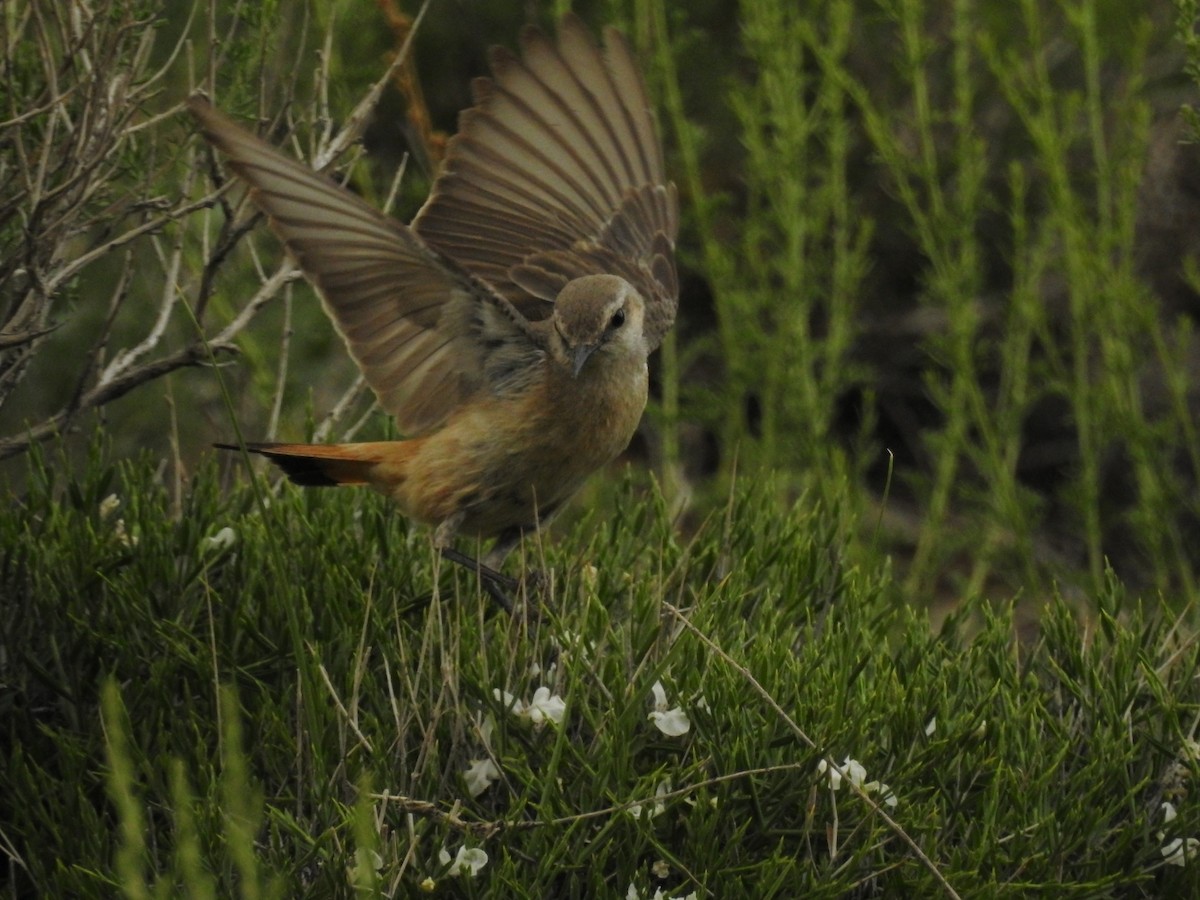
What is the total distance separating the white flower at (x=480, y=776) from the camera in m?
3.13

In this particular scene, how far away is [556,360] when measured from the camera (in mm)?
4199

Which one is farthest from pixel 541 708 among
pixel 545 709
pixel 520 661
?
pixel 520 661

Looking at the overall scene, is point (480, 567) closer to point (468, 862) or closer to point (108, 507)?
point (108, 507)

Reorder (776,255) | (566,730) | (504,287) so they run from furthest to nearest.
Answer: (776,255)
(504,287)
(566,730)

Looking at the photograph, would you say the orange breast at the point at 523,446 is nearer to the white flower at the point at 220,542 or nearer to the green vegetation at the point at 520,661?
the green vegetation at the point at 520,661

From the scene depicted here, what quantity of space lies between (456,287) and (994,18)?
5.08m

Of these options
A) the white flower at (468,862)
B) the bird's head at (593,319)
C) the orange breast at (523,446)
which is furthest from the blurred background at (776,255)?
the white flower at (468,862)

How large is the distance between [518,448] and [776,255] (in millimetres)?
3067

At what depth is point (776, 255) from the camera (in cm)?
703

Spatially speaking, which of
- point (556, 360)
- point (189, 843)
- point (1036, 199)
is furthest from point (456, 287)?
point (1036, 199)

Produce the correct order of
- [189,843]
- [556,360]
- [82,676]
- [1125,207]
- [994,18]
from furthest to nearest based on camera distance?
[994,18], [1125,207], [556,360], [82,676], [189,843]

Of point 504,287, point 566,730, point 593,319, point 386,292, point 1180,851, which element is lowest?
point 1180,851

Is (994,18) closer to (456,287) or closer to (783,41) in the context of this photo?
(783,41)

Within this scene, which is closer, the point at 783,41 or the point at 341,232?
the point at 341,232
